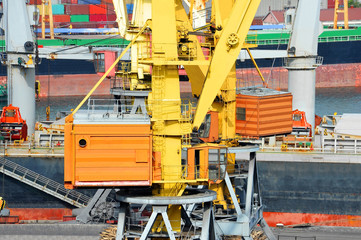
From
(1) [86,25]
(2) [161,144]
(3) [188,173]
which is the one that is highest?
(1) [86,25]

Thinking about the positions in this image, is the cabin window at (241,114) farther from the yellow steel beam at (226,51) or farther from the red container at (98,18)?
the red container at (98,18)

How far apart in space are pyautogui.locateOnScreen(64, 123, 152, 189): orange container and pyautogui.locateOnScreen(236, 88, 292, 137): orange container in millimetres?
13699

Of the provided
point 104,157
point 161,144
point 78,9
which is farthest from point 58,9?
point 104,157

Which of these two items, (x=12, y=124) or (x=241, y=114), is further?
(x=12, y=124)

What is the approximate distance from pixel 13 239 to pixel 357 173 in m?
28.3

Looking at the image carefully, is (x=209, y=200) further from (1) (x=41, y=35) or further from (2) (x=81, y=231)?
(1) (x=41, y=35)

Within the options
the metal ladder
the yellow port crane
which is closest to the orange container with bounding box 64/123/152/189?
the yellow port crane

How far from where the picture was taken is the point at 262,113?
4612 centimetres

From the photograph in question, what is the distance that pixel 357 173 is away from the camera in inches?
2537

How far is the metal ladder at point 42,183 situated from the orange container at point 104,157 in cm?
3068

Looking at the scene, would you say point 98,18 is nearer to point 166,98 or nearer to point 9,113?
point 9,113

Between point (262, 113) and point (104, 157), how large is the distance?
14701mm

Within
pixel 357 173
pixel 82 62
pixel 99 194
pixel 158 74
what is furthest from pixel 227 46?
pixel 82 62

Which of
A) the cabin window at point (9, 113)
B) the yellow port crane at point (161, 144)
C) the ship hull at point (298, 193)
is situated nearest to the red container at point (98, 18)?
the cabin window at point (9, 113)
